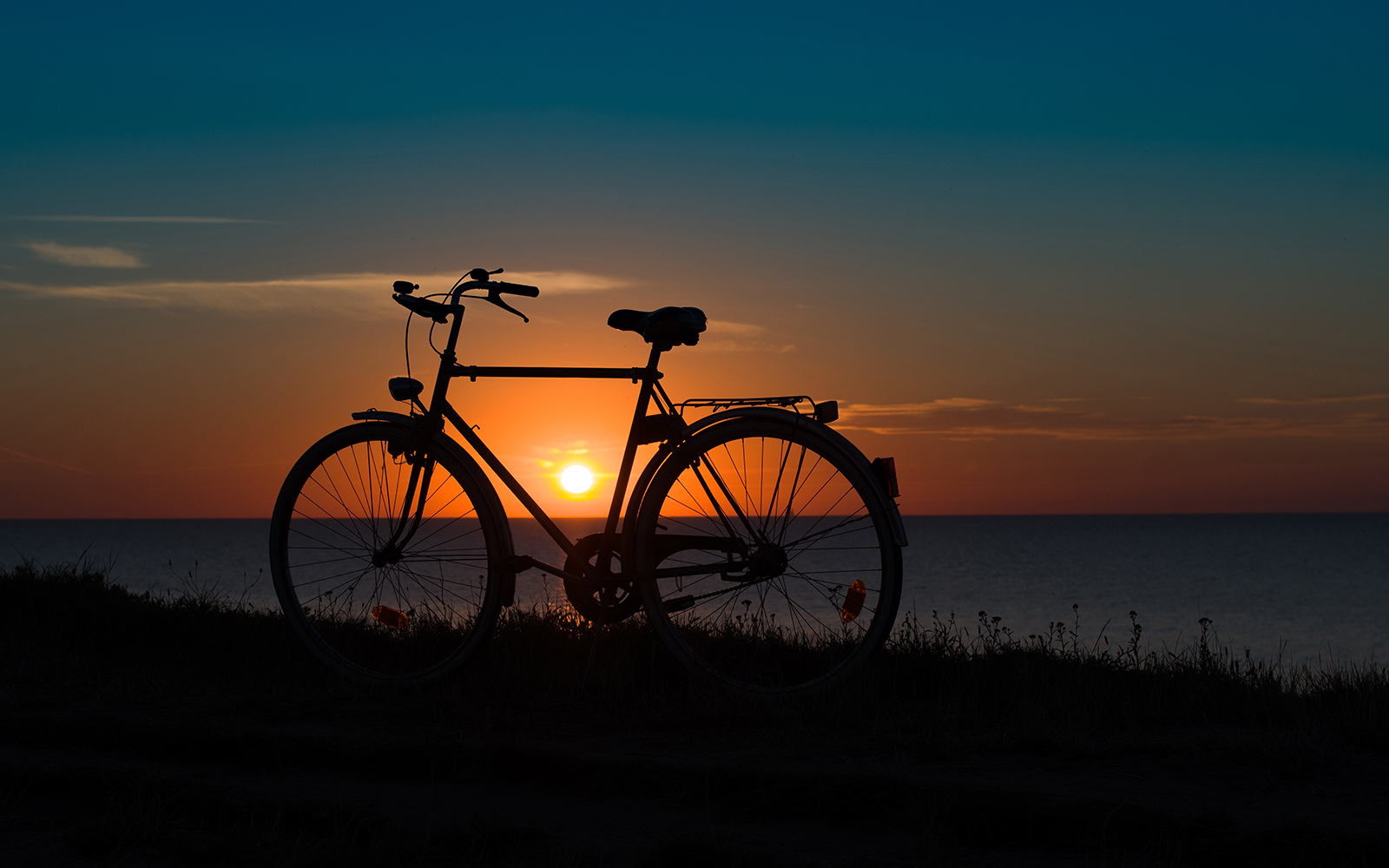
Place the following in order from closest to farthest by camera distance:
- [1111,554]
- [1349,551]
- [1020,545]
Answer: [1111,554]
[1349,551]
[1020,545]

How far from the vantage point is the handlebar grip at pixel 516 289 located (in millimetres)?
4590

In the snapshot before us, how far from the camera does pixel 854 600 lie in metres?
3.93

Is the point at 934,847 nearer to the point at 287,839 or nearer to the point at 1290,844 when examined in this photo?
the point at 1290,844

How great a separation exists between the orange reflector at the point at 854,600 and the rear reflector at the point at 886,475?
397mm

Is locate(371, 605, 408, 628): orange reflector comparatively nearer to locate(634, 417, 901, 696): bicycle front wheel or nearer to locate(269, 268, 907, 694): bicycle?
locate(269, 268, 907, 694): bicycle

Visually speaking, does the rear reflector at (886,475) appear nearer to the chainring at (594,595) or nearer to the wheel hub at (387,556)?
the chainring at (594,595)

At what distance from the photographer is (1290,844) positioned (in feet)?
7.57

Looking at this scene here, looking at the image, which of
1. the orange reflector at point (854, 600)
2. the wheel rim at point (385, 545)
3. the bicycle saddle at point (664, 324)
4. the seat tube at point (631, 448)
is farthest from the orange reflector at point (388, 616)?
the orange reflector at point (854, 600)

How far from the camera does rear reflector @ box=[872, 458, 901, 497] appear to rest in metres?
3.87

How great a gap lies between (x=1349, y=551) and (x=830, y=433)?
10413 cm

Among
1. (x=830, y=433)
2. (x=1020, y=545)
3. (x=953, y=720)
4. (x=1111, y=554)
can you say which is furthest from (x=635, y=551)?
(x=1020, y=545)

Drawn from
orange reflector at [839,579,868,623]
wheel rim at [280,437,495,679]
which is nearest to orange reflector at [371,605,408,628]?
wheel rim at [280,437,495,679]

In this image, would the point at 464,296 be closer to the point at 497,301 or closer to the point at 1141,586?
the point at 497,301

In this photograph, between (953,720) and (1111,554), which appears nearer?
(953,720)
